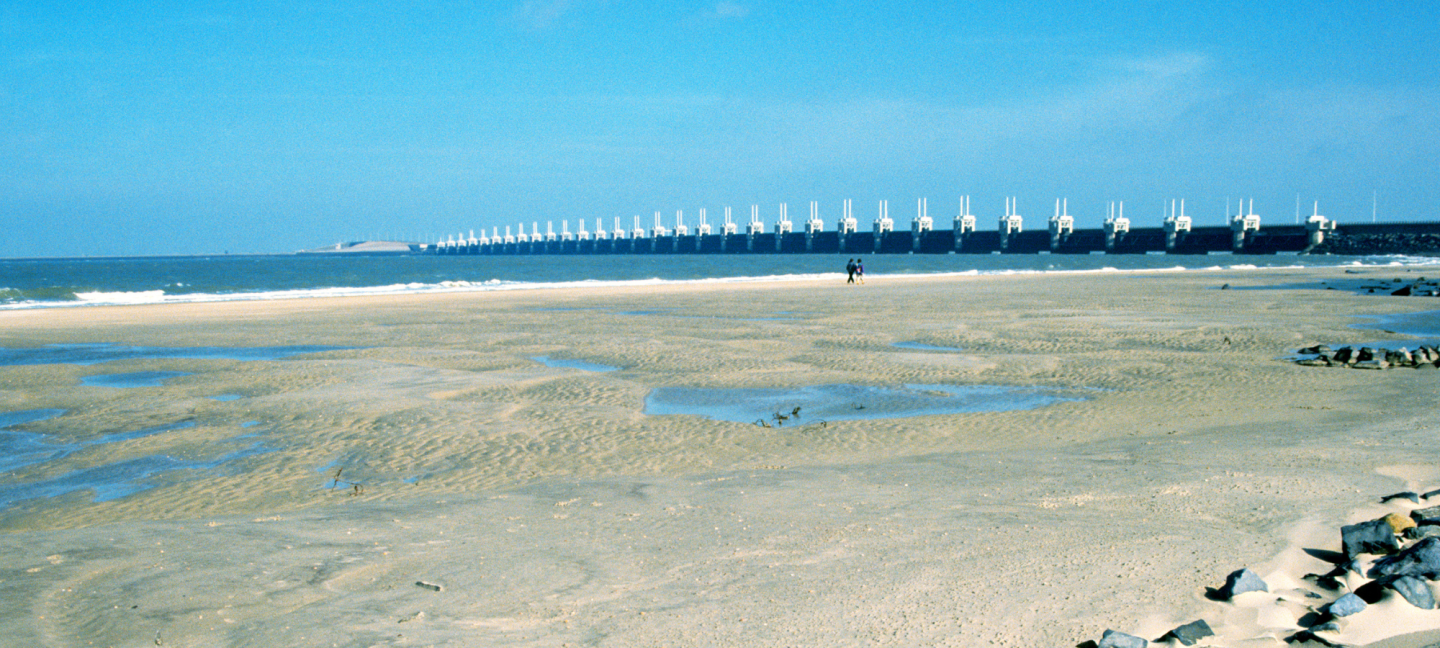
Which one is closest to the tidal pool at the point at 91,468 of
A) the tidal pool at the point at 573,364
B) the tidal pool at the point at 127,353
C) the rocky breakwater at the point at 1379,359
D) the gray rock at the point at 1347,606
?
the tidal pool at the point at 573,364

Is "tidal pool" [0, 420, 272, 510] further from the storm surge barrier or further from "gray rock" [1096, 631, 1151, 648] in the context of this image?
the storm surge barrier

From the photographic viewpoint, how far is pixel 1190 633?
3791 millimetres

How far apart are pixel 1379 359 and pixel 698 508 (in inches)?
406

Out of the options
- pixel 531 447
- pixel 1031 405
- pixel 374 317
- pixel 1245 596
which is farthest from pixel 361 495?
pixel 374 317

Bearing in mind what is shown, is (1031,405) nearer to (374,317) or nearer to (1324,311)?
(1324,311)

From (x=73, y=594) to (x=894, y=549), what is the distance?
12.8 feet

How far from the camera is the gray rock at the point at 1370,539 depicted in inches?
183

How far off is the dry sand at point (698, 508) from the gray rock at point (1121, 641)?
0.95 feet

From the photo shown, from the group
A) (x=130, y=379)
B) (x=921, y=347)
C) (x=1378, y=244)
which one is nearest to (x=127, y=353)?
(x=130, y=379)

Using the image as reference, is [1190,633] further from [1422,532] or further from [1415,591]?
[1422,532]

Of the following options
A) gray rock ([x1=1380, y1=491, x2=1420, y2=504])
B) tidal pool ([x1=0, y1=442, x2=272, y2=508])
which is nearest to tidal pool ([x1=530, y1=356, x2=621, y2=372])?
tidal pool ([x1=0, y1=442, x2=272, y2=508])

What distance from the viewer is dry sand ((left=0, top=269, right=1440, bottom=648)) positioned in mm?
4207

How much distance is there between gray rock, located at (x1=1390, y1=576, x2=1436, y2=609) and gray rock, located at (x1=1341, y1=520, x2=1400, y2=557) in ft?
2.03

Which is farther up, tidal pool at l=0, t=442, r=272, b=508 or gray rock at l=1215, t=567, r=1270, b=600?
gray rock at l=1215, t=567, r=1270, b=600
